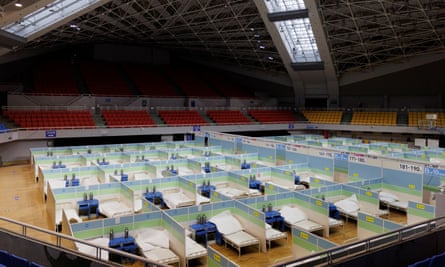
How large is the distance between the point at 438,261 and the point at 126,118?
25197 mm

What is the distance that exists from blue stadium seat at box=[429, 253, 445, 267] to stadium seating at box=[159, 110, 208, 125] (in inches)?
981

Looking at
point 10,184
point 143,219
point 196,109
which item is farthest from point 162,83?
point 143,219

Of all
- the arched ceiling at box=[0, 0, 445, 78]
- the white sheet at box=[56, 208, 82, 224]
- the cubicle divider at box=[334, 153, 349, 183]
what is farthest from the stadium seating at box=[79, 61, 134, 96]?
the cubicle divider at box=[334, 153, 349, 183]

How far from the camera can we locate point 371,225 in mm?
9500

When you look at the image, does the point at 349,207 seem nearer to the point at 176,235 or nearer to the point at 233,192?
the point at 233,192

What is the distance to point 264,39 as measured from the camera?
92.3 ft

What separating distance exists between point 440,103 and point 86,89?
2900 cm

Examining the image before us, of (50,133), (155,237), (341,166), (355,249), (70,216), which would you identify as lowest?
(155,237)

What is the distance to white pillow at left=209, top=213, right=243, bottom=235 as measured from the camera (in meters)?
10.1

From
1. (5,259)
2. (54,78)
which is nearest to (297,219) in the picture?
(5,259)

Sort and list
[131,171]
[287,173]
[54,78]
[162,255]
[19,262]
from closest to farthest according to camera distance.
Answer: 1. [19,262]
2. [162,255]
3. [287,173]
4. [131,171]
5. [54,78]

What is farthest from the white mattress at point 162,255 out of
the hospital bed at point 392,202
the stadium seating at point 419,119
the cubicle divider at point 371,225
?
the stadium seating at point 419,119

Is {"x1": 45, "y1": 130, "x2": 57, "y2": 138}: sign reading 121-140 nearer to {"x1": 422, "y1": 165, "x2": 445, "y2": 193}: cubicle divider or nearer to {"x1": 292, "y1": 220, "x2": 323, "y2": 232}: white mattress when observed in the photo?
{"x1": 292, "y1": 220, "x2": 323, "y2": 232}: white mattress

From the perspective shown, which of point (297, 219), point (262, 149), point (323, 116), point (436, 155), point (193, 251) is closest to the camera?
point (193, 251)
